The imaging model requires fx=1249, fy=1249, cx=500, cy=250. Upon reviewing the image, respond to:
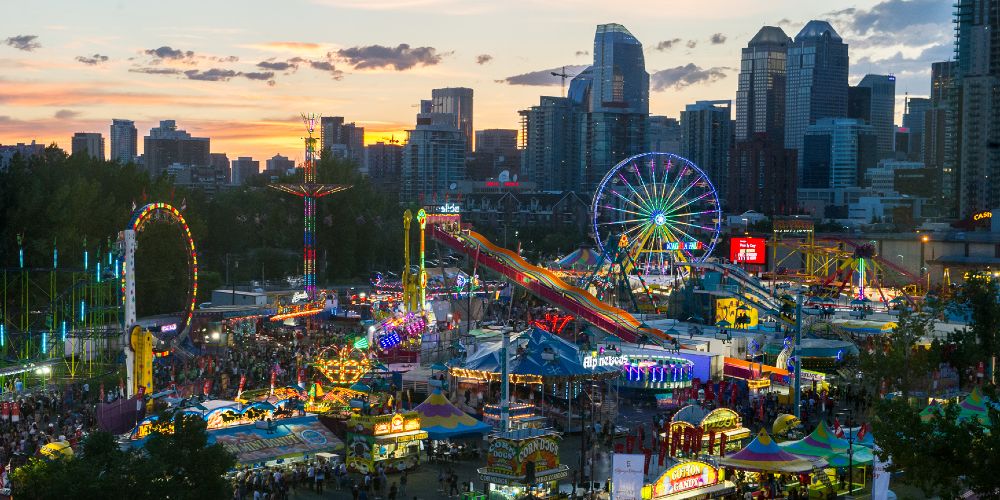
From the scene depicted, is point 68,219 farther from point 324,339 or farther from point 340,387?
point 340,387

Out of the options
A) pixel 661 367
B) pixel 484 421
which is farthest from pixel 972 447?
pixel 661 367

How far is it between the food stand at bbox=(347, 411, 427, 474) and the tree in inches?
320

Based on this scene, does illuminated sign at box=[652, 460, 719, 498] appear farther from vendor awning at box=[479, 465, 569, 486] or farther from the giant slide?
the giant slide

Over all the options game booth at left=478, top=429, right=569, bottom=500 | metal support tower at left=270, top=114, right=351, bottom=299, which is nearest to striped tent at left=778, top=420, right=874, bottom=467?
game booth at left=478, top=429, right=569, bottom=500

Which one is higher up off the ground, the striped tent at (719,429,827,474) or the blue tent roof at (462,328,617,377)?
the blue tent roof at (462,328,617,377)

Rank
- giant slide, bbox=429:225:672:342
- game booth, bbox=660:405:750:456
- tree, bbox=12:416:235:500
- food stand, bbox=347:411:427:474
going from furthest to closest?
giant slide, bbox=429:225:672:342
food stand, bbox=347:411:427:474
game booth, bbox=660:405:750:456
tree, bbox=12:416:235:500

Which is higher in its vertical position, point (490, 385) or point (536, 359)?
point (536, 359)

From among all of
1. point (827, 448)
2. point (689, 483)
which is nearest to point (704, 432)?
point (827, 448)

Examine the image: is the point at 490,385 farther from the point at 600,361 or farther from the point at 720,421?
the point at 720,421

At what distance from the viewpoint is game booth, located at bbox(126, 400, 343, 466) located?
104ft

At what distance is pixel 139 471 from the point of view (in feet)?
76.5

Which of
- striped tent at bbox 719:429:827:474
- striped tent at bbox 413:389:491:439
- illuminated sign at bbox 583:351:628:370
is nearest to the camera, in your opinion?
striped tent at bbox 719:429:827:474

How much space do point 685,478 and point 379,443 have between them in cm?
926

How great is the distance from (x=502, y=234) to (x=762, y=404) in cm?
9893
